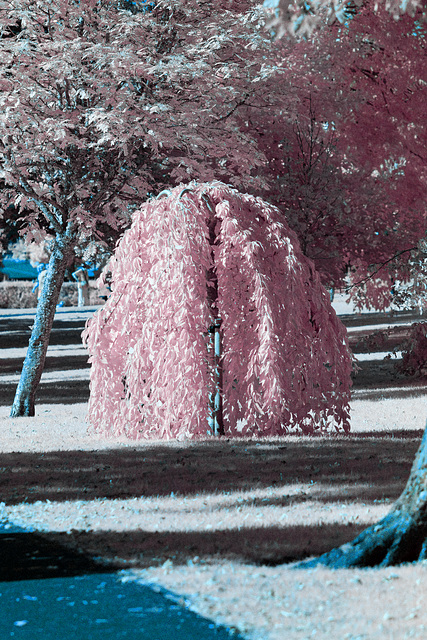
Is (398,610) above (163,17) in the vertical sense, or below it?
below

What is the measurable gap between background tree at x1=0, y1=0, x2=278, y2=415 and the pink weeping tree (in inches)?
95.2

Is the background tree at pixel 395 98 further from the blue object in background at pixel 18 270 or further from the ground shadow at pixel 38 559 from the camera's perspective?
the blue object in background at pixel 18 270

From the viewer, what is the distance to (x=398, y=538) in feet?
14.7

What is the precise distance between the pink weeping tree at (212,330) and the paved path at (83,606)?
4.74 metres

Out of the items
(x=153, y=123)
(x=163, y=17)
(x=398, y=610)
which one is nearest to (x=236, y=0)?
(x=163, y=17)

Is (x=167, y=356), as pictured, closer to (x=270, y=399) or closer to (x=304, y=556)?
(x=270, y=399)

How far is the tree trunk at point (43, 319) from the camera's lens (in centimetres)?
1368

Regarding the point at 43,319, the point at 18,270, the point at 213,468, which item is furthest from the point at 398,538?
the point at 18,270

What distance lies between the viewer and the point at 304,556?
194 inches

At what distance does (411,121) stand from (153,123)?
21.1 feet

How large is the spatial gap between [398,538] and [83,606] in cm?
174

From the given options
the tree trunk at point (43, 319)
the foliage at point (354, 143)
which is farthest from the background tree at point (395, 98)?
the tree trunk at point (43, 319)

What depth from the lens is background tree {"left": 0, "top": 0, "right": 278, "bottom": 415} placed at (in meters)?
11.9

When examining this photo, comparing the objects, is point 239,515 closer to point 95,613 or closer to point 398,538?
point 398,538
